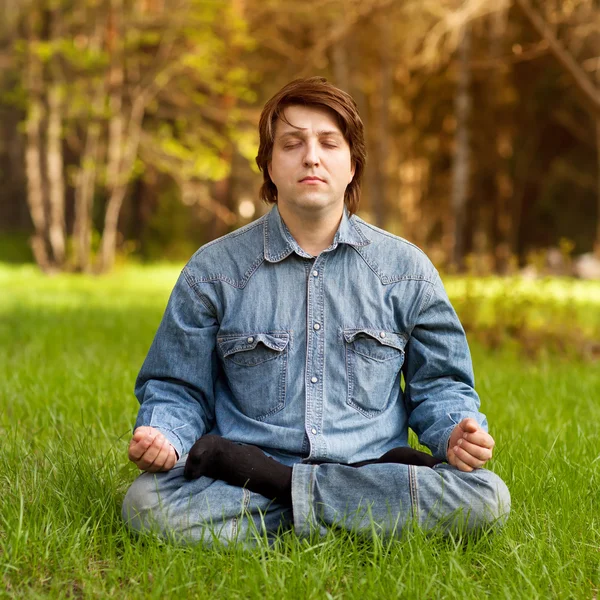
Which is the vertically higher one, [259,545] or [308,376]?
[308,376]

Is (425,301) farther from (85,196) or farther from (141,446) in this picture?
(85,196)

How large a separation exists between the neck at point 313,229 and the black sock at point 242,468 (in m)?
0.78

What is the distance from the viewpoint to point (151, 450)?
2.76 meters

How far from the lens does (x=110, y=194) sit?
15234 millimetres

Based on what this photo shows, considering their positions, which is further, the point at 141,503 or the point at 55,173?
the point at 55,173

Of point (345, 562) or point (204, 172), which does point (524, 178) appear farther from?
point (345, 562)

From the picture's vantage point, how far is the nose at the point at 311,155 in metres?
2.96

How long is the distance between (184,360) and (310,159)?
2.76ft

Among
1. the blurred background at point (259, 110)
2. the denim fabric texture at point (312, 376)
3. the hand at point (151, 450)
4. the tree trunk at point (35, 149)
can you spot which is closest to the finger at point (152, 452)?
the hand at point (151, 450)

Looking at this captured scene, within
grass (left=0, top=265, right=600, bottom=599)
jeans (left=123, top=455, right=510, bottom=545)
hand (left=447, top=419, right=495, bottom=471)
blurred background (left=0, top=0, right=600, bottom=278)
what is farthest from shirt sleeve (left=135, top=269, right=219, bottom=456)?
blurred background (left=0, top=0, right=600, bottom=278)

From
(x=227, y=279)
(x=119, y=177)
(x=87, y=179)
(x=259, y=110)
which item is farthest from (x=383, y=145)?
(x=227, y=279)

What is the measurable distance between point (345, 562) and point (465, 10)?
6.03 meters

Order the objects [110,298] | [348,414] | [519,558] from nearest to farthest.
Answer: [519,558] → [348,414] → [110,298]

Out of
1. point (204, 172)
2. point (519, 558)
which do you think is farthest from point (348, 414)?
point (204, 172)
